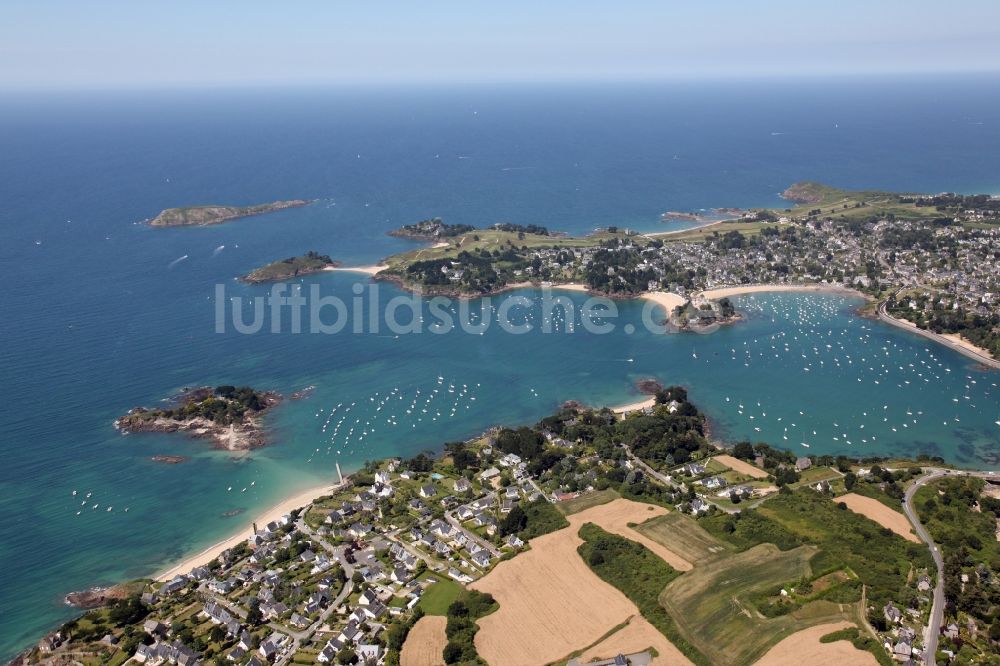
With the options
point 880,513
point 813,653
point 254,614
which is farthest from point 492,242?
point 813,653

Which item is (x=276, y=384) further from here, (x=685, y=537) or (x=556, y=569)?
(x=685, y=537)

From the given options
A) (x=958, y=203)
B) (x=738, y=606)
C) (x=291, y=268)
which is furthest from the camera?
(x=958, y=203)

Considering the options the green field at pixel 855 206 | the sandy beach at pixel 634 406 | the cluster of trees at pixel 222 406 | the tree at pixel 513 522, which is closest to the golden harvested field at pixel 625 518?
the tree at pixel 513 522

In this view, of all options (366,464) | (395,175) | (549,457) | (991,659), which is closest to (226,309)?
(366,464)

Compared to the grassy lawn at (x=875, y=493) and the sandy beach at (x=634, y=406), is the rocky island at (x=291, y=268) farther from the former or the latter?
the grassy lawn at (x=875, y=493)

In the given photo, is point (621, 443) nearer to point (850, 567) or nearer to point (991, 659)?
point (850, 567)
